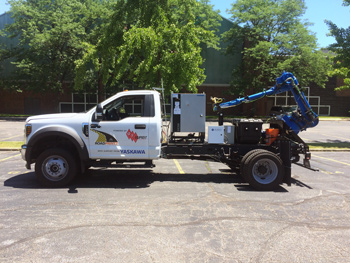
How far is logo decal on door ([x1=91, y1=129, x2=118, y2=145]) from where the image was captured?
6277 millimetres

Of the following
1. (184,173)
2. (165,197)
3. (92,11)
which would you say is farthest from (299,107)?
(92,11)

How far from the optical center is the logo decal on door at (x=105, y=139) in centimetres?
628

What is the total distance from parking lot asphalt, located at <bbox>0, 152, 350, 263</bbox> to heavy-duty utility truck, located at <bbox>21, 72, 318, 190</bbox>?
52cm

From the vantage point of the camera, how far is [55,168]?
250 inches

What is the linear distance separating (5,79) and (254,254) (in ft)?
116

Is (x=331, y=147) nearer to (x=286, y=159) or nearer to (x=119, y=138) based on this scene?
(x=286, y=159)

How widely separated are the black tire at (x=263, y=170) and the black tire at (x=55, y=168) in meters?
3.99

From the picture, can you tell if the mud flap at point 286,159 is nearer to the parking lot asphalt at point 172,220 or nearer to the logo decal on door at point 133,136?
the parking lot asphalt at point 172,220

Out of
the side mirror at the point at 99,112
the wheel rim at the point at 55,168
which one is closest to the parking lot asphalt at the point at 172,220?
the wheel rim at the point at 55,168

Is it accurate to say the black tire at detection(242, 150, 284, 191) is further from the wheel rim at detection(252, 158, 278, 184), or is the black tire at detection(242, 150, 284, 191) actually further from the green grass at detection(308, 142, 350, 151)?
the green grass at detection(308, 142, 350, 151)

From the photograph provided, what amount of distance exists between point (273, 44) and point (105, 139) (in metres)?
27.8

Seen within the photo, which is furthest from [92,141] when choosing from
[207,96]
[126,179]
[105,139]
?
[207,96]

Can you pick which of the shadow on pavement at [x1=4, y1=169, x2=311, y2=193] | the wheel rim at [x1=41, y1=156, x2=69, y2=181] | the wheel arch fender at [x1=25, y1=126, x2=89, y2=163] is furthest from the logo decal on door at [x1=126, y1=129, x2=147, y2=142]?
the wheel rim at [x1=41, y1=156, x2=69, y2=181]

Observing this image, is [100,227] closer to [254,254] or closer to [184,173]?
[254,254]
